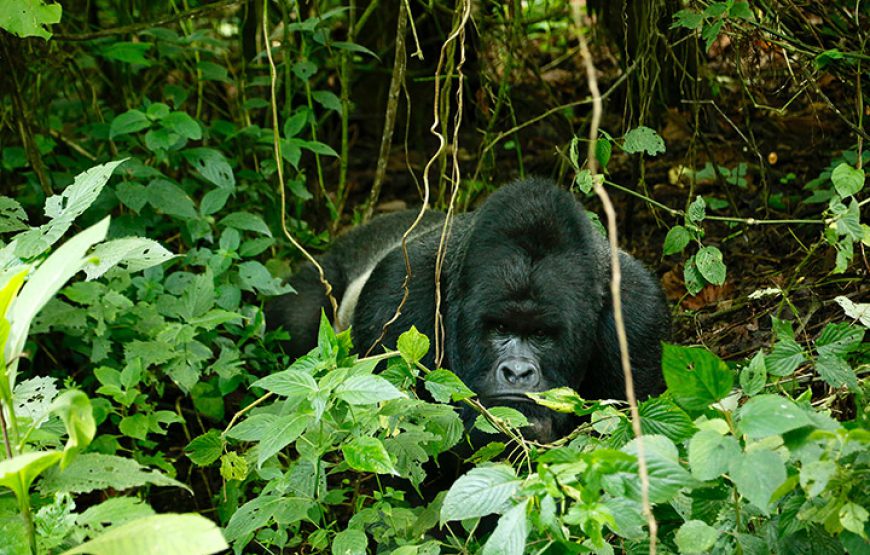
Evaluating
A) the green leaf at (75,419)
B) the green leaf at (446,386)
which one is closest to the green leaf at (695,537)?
the green leaf at (446,386)

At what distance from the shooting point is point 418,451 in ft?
7.66

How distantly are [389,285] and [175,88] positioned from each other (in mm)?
1495

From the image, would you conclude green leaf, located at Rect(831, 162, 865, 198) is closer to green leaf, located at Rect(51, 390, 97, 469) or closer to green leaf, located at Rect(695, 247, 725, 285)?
green leaf, located at Rect(695, 247, 725, 285)

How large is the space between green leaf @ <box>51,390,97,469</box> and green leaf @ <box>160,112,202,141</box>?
8.08 feet

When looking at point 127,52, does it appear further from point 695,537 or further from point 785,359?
point 695,537

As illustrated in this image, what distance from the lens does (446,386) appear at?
2.29 metres

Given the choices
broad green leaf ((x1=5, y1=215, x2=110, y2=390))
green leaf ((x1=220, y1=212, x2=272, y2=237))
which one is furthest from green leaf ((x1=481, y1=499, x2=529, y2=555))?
green leaf ((x1=220, y1=212, x2=272, y2=237))

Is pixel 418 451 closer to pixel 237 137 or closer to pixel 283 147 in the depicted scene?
pixel 283 147

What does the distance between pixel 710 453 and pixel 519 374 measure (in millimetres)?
1349

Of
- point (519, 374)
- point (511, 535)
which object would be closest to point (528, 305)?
point (519, 374)

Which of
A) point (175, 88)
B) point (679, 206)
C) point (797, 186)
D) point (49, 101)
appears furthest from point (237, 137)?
point (797, 186)

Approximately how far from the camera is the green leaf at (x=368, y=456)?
208 cm

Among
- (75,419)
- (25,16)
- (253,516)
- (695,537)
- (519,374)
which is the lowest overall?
(519,374)

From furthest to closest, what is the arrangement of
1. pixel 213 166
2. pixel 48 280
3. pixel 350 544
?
1. pixel 213 166
2. pixel 350 544
3. pixel 48 280
